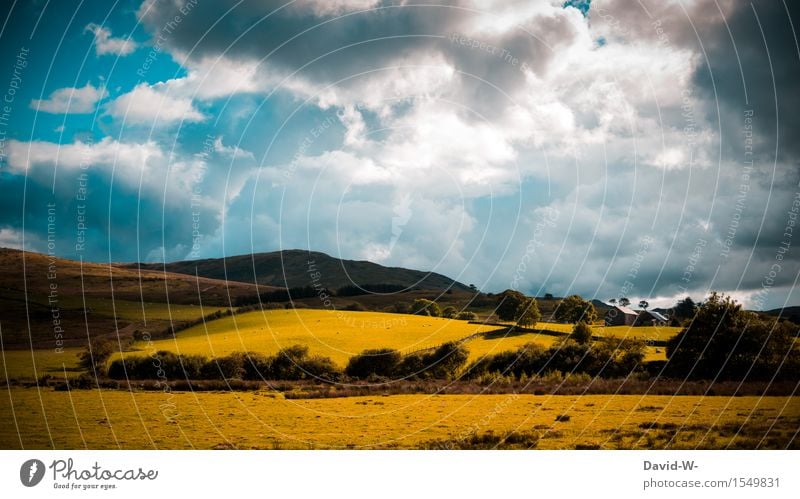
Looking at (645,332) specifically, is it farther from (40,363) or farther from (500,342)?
(40,363)

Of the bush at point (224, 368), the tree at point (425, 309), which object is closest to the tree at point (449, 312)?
the tree at point (425, 309)

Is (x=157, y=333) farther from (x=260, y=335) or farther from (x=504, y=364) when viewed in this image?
(x=504, y=364)

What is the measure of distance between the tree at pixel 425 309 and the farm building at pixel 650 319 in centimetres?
2542

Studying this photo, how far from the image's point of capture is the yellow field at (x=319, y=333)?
51.8 metres

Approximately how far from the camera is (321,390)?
38.4 m

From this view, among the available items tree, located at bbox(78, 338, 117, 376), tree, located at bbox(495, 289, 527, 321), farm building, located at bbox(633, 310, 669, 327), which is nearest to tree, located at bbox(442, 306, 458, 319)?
tree, located at bbox(495, 289, 527, 321)

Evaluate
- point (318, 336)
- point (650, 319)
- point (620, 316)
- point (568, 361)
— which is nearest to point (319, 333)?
point (318, 336)

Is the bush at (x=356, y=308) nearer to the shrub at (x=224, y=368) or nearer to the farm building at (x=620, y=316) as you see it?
the shrub at (x=224, y=368)

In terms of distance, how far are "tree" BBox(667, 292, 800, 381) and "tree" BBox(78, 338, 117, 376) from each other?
4320cm

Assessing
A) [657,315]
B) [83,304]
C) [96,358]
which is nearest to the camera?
[96,358]

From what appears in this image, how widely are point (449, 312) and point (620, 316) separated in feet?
75.3

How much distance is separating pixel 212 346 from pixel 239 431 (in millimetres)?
26100

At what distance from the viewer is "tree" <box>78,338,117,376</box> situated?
42.9 metres

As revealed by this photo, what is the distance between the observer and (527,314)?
64688mm
